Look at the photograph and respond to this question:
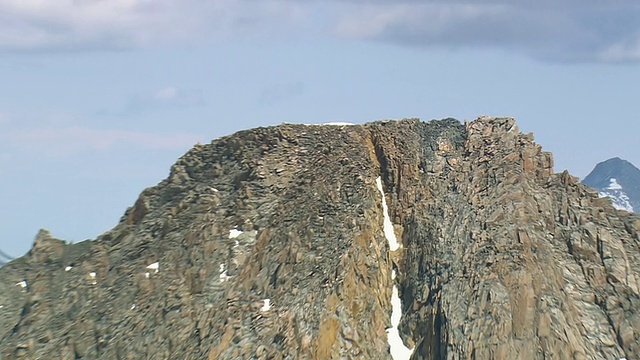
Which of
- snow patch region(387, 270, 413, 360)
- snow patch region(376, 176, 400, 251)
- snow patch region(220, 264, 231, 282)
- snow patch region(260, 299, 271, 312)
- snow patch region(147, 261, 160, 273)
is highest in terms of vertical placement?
snow patch region(376, 176, 400, 251)

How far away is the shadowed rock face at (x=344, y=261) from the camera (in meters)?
106

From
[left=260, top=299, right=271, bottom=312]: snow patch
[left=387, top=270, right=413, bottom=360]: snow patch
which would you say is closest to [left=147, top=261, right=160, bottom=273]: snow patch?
[left=260, top=299, right=271, bottom=312]: snow patch

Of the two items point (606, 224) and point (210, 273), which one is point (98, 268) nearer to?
point (210, 273)

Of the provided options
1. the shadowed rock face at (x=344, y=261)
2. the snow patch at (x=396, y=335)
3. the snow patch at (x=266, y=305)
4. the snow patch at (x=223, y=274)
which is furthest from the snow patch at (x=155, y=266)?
the snow patch at (x=396, y=335)

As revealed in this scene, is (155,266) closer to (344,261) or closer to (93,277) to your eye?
(93,277)

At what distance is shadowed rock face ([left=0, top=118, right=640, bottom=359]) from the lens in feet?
349

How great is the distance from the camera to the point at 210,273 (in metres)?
116

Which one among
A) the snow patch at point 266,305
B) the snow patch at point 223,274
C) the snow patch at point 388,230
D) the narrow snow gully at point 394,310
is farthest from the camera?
the snow patch at point 388,230

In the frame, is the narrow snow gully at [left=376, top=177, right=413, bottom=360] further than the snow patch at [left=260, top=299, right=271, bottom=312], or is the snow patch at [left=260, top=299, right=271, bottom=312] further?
the narrow snow gully at [left=376, top=177, right=413, bottom=360]

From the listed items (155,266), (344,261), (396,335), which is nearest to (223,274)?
(155,266)

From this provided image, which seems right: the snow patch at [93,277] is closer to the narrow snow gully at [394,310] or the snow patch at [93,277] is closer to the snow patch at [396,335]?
the narrow snow gully at [394,310]

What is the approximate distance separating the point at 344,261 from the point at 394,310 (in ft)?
27.5

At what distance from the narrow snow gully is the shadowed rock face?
88cm

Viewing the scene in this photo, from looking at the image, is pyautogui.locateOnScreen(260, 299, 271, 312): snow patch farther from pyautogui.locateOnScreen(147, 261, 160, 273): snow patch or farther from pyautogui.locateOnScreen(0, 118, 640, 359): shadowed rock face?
pyautogui.locateOnScreen(147, 261, 160, 273): snow patch
